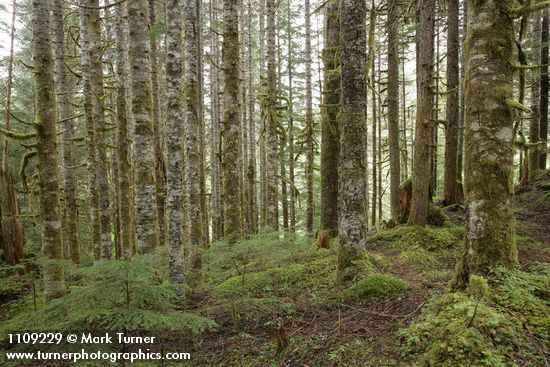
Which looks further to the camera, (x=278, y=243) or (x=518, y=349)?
(x=278, y=243)

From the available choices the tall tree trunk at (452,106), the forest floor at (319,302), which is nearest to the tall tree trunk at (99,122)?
the forest floor at (319,302)

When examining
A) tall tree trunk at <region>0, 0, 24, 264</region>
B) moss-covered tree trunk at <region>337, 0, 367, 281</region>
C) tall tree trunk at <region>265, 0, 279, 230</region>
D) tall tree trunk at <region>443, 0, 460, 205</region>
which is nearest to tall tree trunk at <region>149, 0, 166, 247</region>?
tall tree trunk at <region>265, 0, 279, 230</region>

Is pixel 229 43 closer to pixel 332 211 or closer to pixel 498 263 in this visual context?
pixel 332 211

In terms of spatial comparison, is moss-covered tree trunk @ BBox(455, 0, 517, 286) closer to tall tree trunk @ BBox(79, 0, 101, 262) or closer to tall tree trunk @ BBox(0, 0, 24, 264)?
tall tree trunk @ BBox(79, 0, 101, 262)

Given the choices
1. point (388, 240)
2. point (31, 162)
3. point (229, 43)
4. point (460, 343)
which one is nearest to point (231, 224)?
point (388, 240)

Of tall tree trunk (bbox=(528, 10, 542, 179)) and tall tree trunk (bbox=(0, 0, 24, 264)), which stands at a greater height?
tall tree trunk (bbox=(528, 10, 542, 179))

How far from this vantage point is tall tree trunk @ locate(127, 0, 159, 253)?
704cm

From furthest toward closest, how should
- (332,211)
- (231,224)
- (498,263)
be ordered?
(231,224) → (332,211) → (498,263)

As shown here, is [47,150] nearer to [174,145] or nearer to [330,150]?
[174,145]

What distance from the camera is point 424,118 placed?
30.5 feet

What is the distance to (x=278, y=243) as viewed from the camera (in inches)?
267

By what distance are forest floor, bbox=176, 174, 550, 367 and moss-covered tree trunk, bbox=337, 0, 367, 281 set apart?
23.1 inches

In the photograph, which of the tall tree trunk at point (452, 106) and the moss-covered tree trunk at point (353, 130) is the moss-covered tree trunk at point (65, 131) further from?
the tall tree trunk at point (452, 106)

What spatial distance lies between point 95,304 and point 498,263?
447 centimetres
